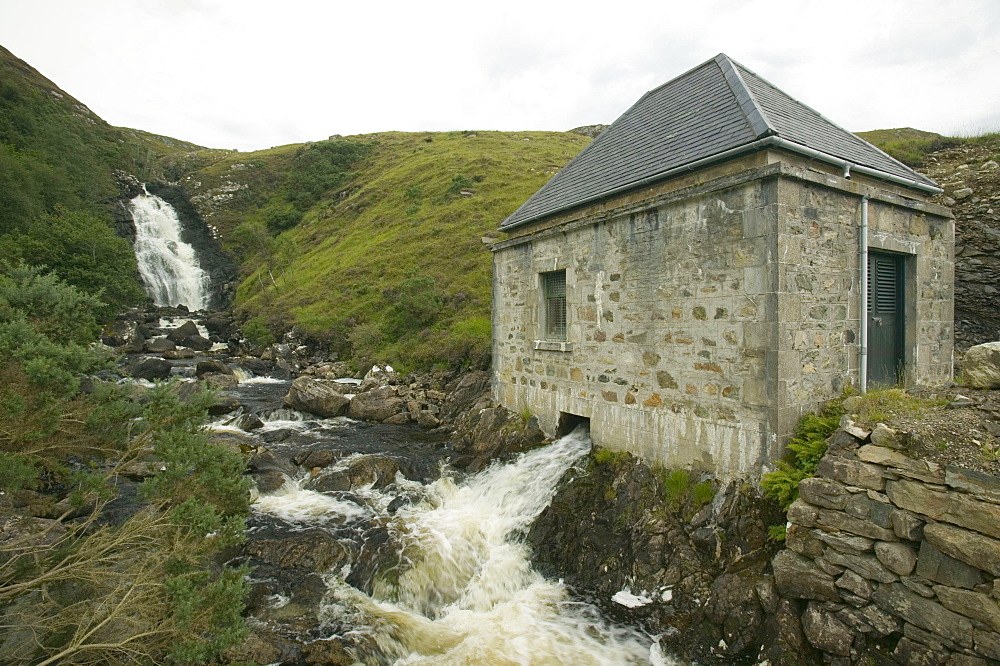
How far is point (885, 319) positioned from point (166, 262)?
45055 mm

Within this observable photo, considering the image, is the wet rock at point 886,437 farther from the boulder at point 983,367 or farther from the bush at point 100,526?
the bush at point 100,526

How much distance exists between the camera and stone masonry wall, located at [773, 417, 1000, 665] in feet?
13.2

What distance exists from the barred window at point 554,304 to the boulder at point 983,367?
6211 millimetres

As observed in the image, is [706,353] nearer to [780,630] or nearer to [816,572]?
[816,572]

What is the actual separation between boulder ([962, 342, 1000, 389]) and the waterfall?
4158 centimetres

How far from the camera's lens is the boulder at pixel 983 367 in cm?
510

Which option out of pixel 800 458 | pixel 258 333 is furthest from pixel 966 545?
pixel 258 333

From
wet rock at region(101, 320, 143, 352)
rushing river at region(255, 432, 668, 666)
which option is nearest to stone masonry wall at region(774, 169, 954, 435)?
rushing river at region(255, 432, 668, 666)

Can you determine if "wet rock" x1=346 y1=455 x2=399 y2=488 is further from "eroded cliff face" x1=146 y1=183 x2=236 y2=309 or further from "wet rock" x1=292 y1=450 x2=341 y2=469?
"eroded cliff face" x1=146 y1=183 x2=236 y2=309

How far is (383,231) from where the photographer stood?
124ft

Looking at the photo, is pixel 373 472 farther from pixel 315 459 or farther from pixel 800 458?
pixel 800 458

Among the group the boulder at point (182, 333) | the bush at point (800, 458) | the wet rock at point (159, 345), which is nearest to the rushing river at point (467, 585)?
the bush at point (800, 458)

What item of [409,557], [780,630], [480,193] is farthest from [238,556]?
[480,193]

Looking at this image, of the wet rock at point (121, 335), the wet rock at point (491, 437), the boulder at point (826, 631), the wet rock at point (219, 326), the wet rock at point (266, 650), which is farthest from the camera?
the wet rock at point (219, 326)
